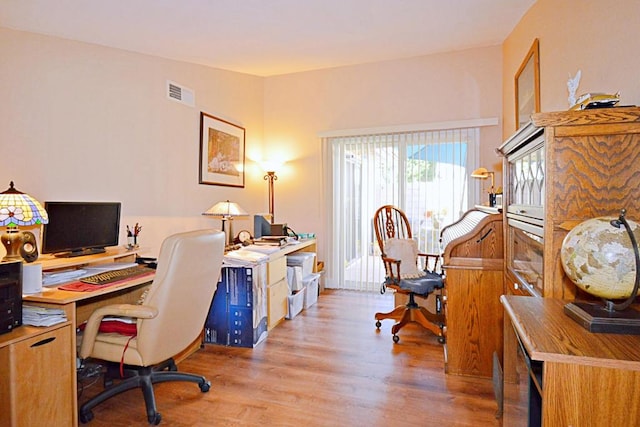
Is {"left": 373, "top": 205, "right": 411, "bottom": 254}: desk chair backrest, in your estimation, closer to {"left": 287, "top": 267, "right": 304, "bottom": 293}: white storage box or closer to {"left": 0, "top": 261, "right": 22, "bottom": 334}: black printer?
{"left": 287, "top": 267, "right": 304, "bottom": 293}: white storage box

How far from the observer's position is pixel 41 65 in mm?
2312

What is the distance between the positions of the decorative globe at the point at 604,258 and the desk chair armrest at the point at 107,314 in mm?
1825

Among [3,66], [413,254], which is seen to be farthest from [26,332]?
[413,254]

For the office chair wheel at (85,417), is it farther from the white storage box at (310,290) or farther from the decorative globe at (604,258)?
the decorative globe at (604,258)

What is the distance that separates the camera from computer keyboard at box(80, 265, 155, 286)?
198cm

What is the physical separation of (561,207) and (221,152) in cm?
350

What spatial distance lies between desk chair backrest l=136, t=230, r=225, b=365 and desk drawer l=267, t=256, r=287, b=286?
3.33 feet

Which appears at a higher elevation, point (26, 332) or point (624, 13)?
point (624, 13)

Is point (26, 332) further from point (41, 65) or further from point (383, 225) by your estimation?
point (383, 225)

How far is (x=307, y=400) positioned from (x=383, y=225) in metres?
2.03

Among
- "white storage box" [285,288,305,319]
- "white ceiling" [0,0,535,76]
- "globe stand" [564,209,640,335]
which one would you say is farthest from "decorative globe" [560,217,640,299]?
"white storage box" [285,288,305,319]

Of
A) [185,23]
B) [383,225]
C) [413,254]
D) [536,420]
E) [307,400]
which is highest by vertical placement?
[185,23]

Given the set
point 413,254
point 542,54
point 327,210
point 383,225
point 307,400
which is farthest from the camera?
point 327,210

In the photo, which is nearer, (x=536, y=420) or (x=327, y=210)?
(x=536, y=420)
